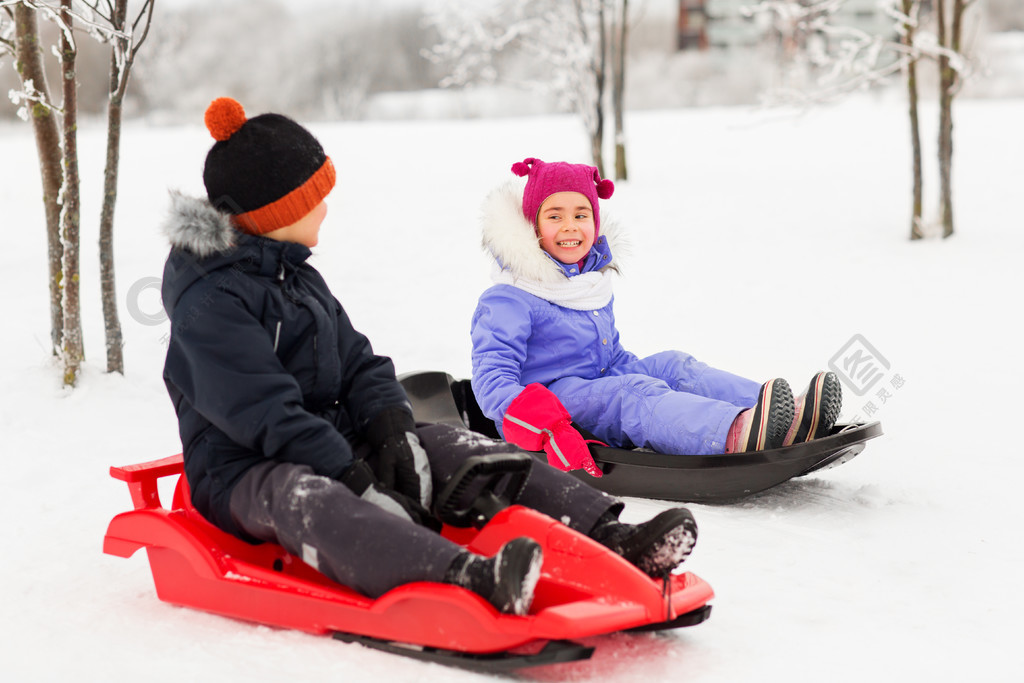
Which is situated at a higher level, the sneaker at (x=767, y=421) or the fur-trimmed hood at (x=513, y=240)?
the fur-trimmed hood at (x=513, y=240)

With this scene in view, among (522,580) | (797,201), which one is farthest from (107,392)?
(797,201)

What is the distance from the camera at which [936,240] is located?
296 inches

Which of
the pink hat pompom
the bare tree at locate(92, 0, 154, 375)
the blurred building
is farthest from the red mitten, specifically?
the blurred building

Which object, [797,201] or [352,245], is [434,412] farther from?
[797,201]

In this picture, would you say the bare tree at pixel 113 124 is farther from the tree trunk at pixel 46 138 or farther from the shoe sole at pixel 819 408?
the shoe sole at pixel 819 408

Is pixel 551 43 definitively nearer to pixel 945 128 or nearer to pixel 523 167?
pixel 945 128

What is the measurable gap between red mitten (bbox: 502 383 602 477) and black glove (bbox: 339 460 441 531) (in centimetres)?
82

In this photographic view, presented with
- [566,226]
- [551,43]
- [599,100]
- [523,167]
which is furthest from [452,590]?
[551,43]

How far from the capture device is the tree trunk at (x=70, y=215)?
3.93 meters

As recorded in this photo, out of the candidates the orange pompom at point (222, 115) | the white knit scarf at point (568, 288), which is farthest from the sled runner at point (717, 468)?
the orange pompom at point (222, 115)

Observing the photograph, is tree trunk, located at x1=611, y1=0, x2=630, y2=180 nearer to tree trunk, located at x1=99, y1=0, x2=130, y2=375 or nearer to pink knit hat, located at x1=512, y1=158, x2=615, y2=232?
tree trunk, located at x1=99, y1=0, x2=130, y2=375

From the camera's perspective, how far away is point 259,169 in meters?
2.18

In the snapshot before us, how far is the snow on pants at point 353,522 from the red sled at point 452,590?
0.04 meters

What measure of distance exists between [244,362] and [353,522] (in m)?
0.44
